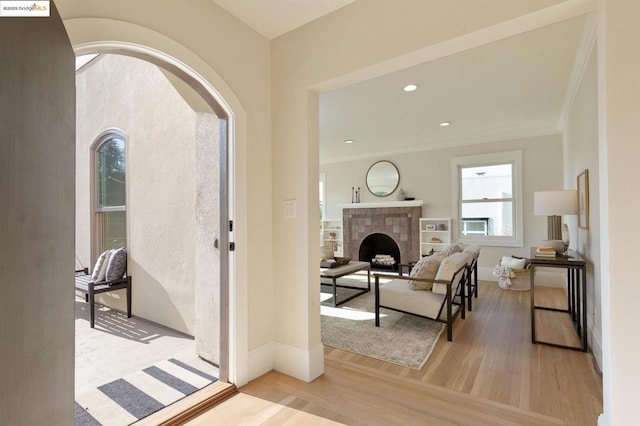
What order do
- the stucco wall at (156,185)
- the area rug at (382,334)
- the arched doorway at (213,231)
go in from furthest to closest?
the stucco wall at (156,185), the area rug at (382,334), the arched doorway at (213,231)

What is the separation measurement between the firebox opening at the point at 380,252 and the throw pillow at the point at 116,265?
4767 millimetres

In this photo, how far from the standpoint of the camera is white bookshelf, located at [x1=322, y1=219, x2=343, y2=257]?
7.57 m

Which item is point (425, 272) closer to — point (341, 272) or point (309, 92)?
point (341, 272)

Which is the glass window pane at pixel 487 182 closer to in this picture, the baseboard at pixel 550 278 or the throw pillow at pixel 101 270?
the baseboard at pixel 550 278

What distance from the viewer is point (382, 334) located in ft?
10.4

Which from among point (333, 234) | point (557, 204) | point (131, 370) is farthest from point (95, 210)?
point (557, 204)

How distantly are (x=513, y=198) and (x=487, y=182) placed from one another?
53cm

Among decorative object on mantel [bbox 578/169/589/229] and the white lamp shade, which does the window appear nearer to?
the white lamp shade

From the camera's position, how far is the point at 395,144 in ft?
20.7

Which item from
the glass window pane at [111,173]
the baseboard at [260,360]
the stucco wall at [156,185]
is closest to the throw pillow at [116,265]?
the stucco wall at [156,185]

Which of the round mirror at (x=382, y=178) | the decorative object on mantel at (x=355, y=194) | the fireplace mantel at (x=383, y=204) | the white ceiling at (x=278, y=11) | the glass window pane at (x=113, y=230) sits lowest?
the glass window pane at (x=113, y=230)

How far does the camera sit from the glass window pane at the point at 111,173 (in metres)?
4.13

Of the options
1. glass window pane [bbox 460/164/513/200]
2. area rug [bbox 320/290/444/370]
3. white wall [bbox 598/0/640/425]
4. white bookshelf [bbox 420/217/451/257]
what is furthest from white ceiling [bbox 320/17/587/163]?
area rug [bbox 320/290/444/370]

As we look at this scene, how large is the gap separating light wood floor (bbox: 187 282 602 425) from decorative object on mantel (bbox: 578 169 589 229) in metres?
1.26
